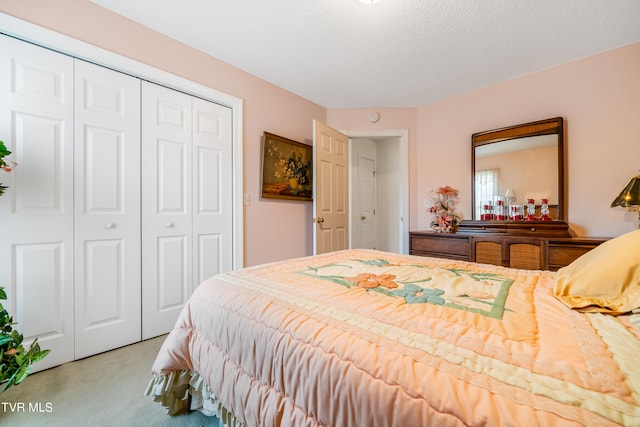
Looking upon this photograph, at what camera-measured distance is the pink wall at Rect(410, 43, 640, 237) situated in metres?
2.32

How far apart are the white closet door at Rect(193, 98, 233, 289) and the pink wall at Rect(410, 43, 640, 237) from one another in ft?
9.53

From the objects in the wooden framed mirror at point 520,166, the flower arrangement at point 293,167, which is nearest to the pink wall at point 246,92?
the flower arrangement at point 293,167

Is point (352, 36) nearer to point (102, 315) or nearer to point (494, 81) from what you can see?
point (494, 81)

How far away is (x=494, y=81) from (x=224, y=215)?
10.7 feet

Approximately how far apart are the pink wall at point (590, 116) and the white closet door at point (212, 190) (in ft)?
9.53

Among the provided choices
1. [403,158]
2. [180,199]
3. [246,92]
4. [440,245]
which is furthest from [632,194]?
[180,199]

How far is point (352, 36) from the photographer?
2.21 metres

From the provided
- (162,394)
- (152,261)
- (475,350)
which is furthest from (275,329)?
(152,261)

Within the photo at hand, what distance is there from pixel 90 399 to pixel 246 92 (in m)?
2.69

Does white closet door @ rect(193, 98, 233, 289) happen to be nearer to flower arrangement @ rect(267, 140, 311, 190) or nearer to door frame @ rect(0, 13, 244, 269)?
door frame @ rect(0, 13, 244, 269)

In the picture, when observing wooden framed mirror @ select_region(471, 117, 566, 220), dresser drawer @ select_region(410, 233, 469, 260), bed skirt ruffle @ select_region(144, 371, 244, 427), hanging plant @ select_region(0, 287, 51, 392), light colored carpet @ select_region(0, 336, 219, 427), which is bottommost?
light colored carpet @ select_region(0, 336, 219, 427)

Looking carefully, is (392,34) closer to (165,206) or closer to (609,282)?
(609,282)

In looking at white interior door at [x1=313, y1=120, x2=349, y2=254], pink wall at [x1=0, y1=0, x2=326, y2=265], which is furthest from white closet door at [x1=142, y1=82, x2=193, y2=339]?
white interior door at [x1=313, y1=120, x2=349, y2=254]

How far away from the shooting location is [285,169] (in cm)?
316
